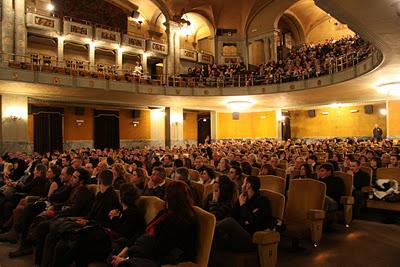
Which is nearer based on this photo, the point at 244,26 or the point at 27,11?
the point at 27,11

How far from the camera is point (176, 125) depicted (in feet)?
69.4

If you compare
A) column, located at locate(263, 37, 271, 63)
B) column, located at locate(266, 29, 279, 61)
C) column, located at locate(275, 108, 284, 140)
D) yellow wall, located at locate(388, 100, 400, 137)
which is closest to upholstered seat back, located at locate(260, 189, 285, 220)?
yellow wall, located at locate(388, 100, 400, 137)

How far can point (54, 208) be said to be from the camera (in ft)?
14.0

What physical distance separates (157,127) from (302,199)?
61.9 feet

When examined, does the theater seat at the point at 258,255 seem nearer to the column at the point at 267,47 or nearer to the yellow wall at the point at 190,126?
the yellow wall at the point at 190,126

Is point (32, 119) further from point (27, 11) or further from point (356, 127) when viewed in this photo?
point (356, 127)

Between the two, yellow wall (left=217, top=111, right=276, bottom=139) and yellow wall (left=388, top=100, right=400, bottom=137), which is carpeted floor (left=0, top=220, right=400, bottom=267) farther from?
yellow wall (left=217, top=111, right=276, bottom=139)

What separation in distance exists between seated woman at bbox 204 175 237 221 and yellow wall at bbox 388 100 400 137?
16.6 metres

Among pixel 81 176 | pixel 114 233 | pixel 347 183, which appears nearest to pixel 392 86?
pixel 347 183

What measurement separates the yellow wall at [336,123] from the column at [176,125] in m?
8.39

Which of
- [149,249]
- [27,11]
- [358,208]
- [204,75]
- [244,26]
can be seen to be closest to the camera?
[149,249]

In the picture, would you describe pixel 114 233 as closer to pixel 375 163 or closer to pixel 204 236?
pixel 204 236

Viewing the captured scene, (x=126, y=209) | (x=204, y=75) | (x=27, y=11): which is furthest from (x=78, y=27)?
(x=126, y=209)

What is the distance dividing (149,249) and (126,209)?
27.3 inches
